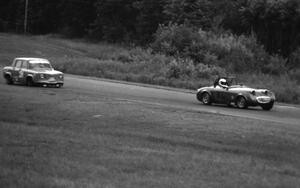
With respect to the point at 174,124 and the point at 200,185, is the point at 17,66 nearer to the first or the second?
the point at 174,124

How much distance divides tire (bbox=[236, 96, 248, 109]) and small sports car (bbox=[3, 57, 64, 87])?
434 inches

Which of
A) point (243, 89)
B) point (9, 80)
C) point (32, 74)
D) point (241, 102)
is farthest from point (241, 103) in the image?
point (9, 80)

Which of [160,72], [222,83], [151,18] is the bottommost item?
[160,72]

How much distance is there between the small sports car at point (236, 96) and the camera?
92.7 ft

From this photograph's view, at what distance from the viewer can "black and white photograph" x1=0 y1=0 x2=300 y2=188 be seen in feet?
35.1

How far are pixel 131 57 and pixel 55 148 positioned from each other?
160ft

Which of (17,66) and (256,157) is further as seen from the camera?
(17,66)

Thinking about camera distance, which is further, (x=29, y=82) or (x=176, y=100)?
(x=29, y=82)

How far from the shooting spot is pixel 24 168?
10.4 metres

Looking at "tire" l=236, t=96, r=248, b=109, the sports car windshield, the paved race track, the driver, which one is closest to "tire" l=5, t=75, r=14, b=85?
the paved race track

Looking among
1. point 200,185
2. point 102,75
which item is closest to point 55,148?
point 200,185

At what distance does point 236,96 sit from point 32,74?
1175cm

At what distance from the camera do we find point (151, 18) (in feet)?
328

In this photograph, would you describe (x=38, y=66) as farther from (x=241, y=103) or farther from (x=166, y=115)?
(x=166, y=115)
